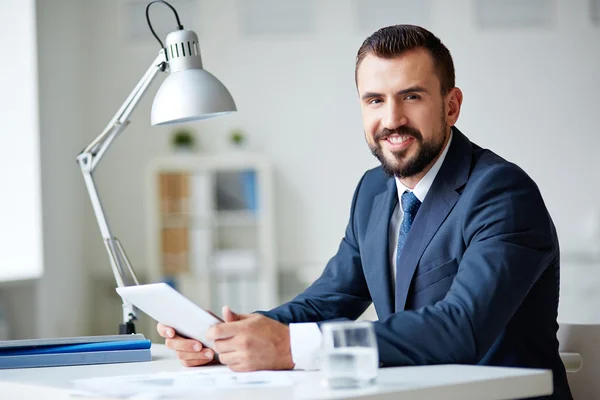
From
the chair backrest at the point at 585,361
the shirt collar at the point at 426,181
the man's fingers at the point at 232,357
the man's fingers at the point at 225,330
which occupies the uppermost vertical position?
the shirt collar at the point at 426,181

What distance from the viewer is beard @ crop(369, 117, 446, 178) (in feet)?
6.74

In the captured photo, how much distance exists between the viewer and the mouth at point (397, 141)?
2.06m

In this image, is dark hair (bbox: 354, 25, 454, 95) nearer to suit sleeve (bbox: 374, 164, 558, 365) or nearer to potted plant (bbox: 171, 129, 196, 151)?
suit sleeve (bbox: 374, 164, 558, 365)

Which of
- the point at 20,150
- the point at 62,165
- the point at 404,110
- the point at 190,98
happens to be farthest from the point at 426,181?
the point at 62,165

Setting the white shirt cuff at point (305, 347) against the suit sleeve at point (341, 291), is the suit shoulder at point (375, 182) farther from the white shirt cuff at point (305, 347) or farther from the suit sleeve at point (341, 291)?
the white shirt cuff at point (305, 347)

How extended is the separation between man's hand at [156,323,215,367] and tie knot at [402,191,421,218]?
568mm

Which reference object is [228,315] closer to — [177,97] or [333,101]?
[177,97]

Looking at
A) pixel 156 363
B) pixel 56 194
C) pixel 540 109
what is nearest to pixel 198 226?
pixel 56 194

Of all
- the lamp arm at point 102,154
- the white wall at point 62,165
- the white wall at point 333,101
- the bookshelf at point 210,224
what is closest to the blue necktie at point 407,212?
the lamp arm at point 102,154

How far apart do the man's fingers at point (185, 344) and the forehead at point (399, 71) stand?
669mm

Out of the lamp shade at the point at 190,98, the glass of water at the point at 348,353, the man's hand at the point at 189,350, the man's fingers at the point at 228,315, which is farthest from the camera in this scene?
the lamp shade at the point at 190,98

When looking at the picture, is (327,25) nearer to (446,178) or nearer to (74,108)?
(74,108)

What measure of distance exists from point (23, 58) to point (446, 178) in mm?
4694

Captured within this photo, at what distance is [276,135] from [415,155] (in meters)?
5.23
